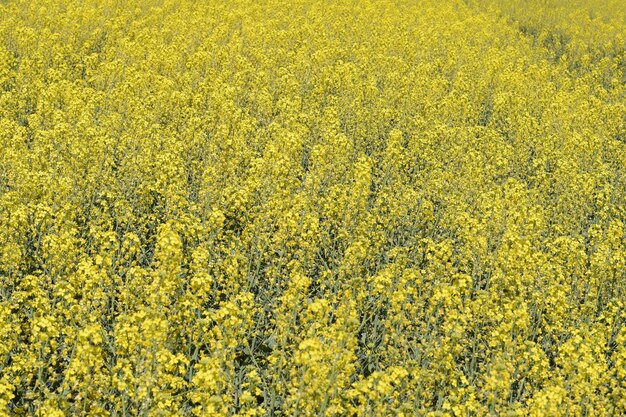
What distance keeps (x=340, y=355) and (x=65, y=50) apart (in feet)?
47.7

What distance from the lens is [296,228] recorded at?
9.67m

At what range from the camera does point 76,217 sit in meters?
10.1

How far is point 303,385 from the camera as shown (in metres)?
6.69

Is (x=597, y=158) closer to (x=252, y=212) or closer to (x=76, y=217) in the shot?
(x=252, y=212)

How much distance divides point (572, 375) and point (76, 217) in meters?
7.35

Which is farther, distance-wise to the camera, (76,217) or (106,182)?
(106,182)

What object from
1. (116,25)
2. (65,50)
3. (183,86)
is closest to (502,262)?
(183,86)

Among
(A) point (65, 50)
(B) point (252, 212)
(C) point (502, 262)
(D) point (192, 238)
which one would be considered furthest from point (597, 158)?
(A) point (65, 50)

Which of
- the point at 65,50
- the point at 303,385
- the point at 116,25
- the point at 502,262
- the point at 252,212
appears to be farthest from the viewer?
the point at 116,25

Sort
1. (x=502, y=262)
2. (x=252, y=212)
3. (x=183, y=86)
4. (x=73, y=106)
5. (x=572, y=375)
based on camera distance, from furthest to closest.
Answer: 1. (x=183, y=86)
2. (x=73, y=106)
3. (x=252, y=212)
4. (x=502, y=262)
5. (x=572, y=375)

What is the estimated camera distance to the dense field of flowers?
7.03m

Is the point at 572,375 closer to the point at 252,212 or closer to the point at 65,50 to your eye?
the point at 252,212

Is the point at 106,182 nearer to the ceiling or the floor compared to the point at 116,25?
nearer to the floor

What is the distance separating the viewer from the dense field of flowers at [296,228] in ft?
23.1
